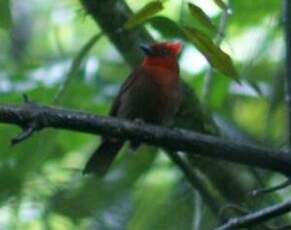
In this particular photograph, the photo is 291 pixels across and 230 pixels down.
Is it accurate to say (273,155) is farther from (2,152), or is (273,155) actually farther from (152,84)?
(152,84)

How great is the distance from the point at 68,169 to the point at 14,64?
1904 millimetres

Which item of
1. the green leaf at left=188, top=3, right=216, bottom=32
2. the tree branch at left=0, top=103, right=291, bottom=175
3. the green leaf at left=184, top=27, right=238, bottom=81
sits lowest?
the tree branch at left=0, top=103, right=291, bottom=175

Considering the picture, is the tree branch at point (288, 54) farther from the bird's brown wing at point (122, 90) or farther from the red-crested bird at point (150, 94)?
the bird's brown wing at point (122, 90)

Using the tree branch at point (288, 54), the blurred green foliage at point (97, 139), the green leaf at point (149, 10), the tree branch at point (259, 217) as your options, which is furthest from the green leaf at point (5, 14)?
the tree branch at point (288, 54)

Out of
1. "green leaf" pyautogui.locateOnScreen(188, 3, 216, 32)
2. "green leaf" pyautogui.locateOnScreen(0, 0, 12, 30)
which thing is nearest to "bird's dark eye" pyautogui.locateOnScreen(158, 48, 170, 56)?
"green leaf" pyautogui.locateOnScreen(0, 0, 12, 30)

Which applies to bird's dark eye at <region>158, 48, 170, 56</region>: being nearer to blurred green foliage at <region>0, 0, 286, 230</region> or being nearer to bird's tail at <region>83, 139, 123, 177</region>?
blurred green foliage at <region>0, 0, 286, 230</region>

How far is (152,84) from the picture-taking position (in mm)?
5449

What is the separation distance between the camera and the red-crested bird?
5.14m

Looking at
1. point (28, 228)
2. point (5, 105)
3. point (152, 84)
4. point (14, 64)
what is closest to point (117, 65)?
point (14, 64)

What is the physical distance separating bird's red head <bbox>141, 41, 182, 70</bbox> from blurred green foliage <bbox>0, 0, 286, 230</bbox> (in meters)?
0.19

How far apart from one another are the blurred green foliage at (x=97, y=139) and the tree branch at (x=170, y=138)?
9.3 inches

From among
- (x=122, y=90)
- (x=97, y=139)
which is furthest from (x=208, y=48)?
(x=97, y=139)

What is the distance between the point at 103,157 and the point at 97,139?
0.85m

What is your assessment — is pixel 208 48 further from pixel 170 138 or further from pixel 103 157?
pixel 103 157
